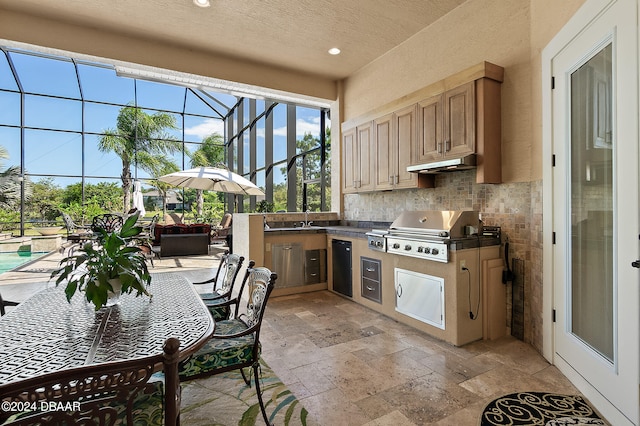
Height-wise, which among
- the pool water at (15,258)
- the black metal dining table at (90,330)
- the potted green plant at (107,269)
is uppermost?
the potted green plant at (107,269)

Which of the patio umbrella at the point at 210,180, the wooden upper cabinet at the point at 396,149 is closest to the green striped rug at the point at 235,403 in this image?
the wooden upper cabinet at the point at 396,149

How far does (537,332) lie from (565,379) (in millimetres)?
507

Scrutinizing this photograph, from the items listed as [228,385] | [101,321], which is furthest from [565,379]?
[101,321]

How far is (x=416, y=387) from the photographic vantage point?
223 cm

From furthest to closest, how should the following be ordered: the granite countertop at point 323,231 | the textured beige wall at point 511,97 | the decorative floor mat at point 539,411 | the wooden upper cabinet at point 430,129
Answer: the granite countertop at point 323,231
the wooden upper cabinet at point 430,129
the textured beige wall at point 511,97
the decorative floor mat at point 539,411

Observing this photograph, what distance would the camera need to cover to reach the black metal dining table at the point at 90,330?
1.18 meters

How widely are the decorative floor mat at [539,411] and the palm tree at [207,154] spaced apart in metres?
13.0

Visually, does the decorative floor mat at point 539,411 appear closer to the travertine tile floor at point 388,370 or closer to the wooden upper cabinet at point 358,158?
the travertine tile floor at point 388,370

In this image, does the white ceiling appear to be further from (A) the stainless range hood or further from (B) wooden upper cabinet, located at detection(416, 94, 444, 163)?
(A) the stainless range hood

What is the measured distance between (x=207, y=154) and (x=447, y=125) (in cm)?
1283

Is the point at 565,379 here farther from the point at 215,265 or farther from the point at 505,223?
the point at 215,265

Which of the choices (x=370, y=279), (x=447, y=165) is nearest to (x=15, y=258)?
(x=370, y=279)

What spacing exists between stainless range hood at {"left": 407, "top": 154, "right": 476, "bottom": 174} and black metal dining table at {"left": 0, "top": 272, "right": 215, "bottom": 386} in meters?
2.47

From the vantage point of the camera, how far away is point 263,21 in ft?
12.4
